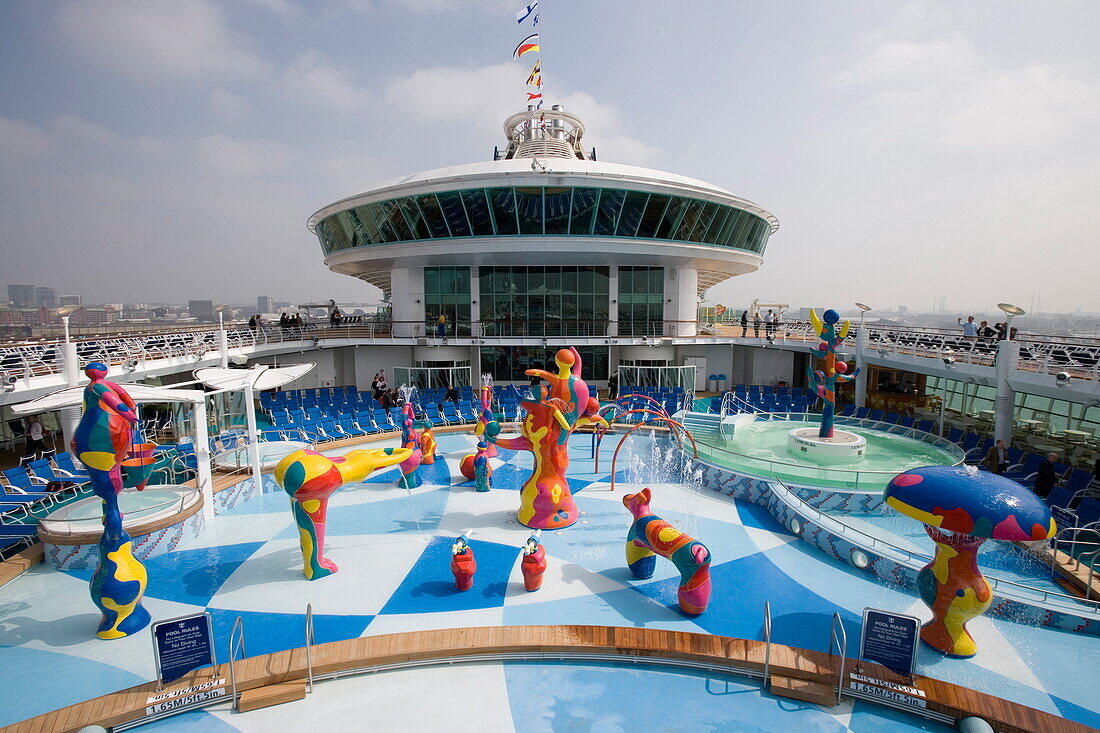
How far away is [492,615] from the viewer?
23.2 feet

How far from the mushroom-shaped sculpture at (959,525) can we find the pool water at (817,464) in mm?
4094

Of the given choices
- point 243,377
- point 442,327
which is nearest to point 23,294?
point 442,327

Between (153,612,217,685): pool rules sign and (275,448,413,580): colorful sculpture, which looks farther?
(275,448,413,580): colorful sculpture

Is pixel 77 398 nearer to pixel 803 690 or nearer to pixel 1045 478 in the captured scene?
pixel 803 690

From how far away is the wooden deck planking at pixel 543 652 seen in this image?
4973 millimetres

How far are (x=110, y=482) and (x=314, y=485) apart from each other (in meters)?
2.29

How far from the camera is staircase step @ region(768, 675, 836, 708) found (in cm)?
539

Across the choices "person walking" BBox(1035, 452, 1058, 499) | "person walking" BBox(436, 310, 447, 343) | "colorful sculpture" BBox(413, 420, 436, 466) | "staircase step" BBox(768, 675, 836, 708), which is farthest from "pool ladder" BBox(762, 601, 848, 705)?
"person walking" BBox(436, 310, 447, 343)

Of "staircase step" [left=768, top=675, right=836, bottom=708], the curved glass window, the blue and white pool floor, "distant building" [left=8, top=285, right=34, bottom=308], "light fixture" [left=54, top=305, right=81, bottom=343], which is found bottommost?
the blue and white pool floor

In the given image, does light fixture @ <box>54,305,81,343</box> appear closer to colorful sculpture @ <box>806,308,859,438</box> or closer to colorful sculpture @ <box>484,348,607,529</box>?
colorful sculpture @ <box>484,348,607,529</box>

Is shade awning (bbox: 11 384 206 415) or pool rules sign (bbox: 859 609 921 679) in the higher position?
→ shade awning (bbox: 11 384 206 415)

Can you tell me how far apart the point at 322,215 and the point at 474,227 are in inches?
299

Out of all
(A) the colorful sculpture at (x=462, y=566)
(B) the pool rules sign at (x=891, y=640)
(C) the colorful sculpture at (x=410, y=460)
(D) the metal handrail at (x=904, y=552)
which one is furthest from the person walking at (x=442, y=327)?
(B) the pool rules sign at (x=891, y=640)

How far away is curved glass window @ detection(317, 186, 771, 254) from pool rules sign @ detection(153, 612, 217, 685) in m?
17.1
